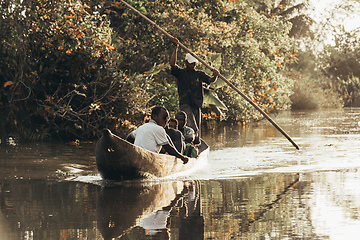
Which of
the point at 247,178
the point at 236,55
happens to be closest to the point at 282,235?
the point at 247,178

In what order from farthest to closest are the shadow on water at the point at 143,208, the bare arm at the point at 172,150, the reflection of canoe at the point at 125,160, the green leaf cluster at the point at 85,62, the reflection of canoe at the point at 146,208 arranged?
1. the green leaf cluster at the point at 85,62
2. the bare arm at the point at 172,150
3. the reflection of canoe at the point at 125,160
4. the reflection of canoe at the point at 146,208
5. the shadow on water at the point at 143,208

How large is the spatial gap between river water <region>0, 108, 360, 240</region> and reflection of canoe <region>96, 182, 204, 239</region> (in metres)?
0.01

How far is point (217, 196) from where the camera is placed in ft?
28.0

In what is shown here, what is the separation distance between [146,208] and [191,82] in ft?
20.2

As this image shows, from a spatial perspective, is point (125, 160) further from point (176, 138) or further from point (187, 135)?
point (187, 135)

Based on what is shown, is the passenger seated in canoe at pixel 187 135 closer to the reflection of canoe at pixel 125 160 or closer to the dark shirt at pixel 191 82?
the dark shirt at pixel 191 82

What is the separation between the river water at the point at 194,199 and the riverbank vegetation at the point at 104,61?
2723 millimetres

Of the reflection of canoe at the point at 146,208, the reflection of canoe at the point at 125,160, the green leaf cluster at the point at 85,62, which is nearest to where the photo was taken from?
the reflection of canoe at the point at 146,208

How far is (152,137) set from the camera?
1006 cm

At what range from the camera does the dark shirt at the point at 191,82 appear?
1355cm

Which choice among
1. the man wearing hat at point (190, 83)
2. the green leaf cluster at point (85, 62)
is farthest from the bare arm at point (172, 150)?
the green leaf cluster at point (85, 62)

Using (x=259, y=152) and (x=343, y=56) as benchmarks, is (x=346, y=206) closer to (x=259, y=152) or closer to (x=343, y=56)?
(x=259, y=152)

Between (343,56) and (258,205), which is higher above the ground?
(343,56)

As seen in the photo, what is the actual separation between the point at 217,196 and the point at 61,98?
8924 millimetres
